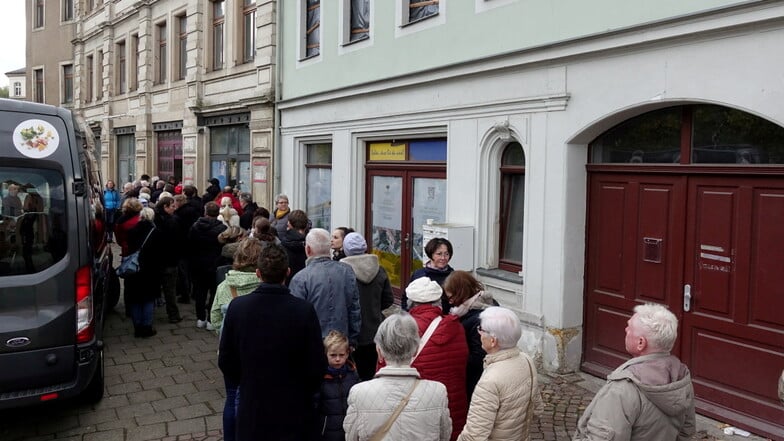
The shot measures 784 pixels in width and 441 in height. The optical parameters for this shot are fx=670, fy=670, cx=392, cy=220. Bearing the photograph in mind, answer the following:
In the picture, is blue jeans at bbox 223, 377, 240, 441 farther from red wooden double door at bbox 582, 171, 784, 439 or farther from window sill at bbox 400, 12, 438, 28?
window sill at bbox 400, 12, 438, 28

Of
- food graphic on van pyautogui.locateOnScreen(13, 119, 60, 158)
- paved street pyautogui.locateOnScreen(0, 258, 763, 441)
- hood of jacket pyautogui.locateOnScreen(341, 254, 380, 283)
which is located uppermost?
food graphic on van pyautogui.locateOnScreen(13, 119, 60, 158)

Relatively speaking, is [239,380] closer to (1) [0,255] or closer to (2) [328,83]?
(1) [0,255]

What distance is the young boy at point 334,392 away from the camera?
12.4 feet

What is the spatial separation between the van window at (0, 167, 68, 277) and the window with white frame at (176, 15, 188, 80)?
13180 mm

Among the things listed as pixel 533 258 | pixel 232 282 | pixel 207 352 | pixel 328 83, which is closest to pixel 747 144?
pixel 533 258

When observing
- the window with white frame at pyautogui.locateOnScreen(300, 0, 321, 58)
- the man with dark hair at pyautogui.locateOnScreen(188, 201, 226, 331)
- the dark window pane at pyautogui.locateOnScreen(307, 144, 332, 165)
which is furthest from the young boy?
the window with white frame at pyautogui.locateOnScreen(300, 0, 321, 58)

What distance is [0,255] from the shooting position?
5004 millimetres

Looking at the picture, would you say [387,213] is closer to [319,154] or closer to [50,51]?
[319,154]

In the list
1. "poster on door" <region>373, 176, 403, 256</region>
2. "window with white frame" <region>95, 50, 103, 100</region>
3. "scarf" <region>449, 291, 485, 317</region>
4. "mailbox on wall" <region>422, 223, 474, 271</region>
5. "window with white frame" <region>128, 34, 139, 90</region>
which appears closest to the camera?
"scarf" <region>449, 291, 485, 317</region>

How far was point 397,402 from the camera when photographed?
319cm

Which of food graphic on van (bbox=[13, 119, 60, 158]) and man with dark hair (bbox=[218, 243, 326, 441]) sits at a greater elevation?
food graphic on van (bbox=[13, 119, 60, 158])

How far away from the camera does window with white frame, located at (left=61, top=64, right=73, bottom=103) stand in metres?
27.9

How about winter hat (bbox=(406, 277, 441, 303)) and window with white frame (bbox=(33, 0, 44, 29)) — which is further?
window with white frame (bbox=(33, 0, 44, 29))

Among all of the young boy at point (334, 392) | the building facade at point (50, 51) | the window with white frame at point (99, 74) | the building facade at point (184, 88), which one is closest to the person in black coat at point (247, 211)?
the building facade at point (184, 88)
